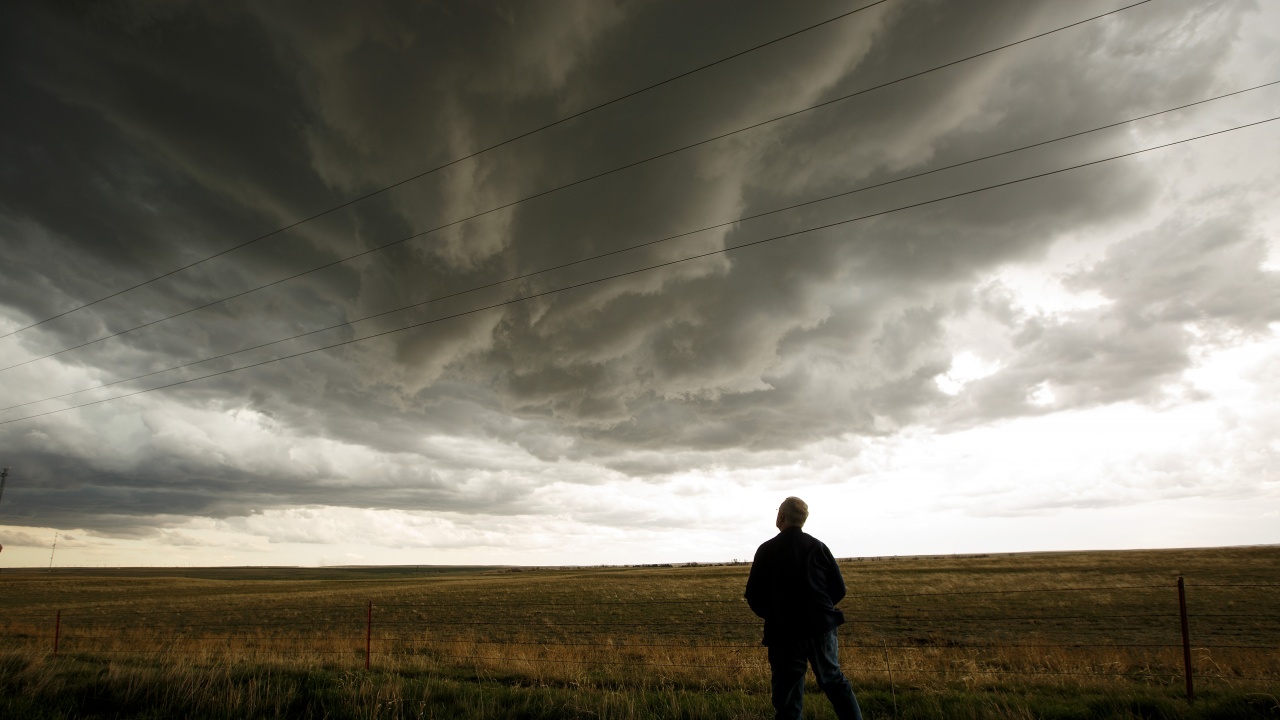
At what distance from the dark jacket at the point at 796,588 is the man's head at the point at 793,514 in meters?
0.06

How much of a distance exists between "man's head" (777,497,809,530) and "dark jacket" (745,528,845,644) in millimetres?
55

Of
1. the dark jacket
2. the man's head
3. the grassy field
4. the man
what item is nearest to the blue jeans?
the man

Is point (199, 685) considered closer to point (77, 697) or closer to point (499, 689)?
point (77, 697)

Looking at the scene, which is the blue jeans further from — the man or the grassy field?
the grassy field

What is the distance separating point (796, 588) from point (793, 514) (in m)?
0.64

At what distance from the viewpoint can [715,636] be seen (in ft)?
64.8

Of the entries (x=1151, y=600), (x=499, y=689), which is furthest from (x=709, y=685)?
(x=1151, y=600)

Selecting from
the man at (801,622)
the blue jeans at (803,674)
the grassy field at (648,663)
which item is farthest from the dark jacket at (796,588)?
the grassy field at (648,663)

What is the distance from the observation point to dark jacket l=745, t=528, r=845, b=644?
4.93 meters

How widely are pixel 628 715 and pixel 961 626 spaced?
2081 centimetres

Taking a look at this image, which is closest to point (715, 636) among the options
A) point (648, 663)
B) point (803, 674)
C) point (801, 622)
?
point (648, 663)

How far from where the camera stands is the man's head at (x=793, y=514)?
528 cm

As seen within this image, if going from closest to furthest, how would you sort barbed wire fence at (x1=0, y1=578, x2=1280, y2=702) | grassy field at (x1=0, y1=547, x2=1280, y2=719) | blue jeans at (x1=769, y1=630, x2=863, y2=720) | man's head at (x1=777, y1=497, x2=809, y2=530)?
blue jeans at (x1=769, y1=630, x2=863, y2=720) < man's head at (x1=777, y1=497, x2=809, y2=530) < grassy field at (x1=0, y1=547, x2=1280, y2=719) < barbed wire fence at (x1=0, y1=578, x2=1280, y2=702)

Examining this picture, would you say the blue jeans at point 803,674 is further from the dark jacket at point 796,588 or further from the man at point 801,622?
the dark jacket at point 796,588
